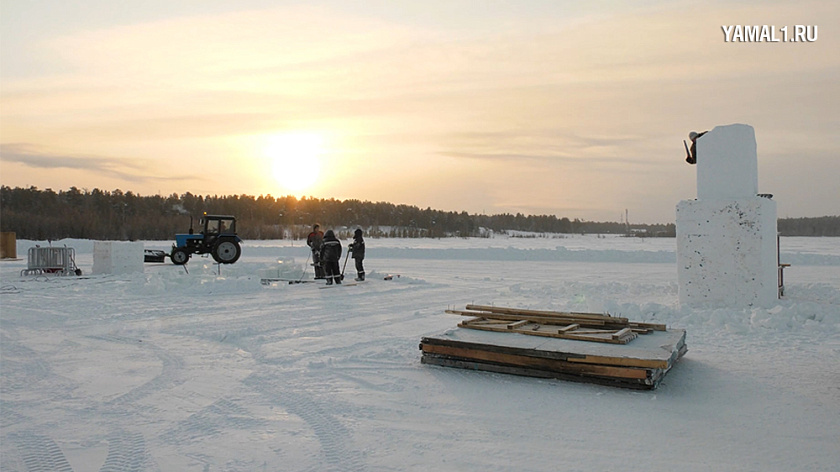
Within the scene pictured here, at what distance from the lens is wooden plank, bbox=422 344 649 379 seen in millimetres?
5668

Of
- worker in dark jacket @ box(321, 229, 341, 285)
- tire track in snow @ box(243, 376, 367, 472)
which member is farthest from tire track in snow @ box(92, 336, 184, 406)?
worker in dark jacket @ box(321, 229, 341, 285)

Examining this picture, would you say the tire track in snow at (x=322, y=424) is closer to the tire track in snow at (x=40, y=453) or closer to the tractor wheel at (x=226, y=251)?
the tire track in snow at (x=40, y=453)

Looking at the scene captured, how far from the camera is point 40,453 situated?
4234 millimetres

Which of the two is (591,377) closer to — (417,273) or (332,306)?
(332,306)

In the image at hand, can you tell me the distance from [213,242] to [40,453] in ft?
66.2

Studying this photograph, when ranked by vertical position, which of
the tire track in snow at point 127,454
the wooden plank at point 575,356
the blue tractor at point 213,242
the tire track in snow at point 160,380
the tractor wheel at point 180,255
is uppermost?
the blue tractor at point 213,242

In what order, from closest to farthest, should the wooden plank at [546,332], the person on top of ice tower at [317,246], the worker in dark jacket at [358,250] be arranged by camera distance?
the wooden plank at [546,332], the worker in dark jacket at [358,250], the person on top of ice tower at [317,246]

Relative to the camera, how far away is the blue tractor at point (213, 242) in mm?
23030

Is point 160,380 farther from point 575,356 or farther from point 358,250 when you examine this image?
point 358,250

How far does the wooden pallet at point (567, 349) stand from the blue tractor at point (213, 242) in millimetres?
17253

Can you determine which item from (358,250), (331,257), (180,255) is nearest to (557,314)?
(331,257)

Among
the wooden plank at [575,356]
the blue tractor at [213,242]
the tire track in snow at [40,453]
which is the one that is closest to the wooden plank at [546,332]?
the wooden plank at [575,356]

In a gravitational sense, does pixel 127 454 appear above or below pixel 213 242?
below

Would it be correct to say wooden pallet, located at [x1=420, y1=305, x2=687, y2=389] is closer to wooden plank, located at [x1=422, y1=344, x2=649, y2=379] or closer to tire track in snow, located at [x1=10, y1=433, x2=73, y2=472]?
wooden plank, located at [x1=422, y1=344, x2=649, y2=379]
